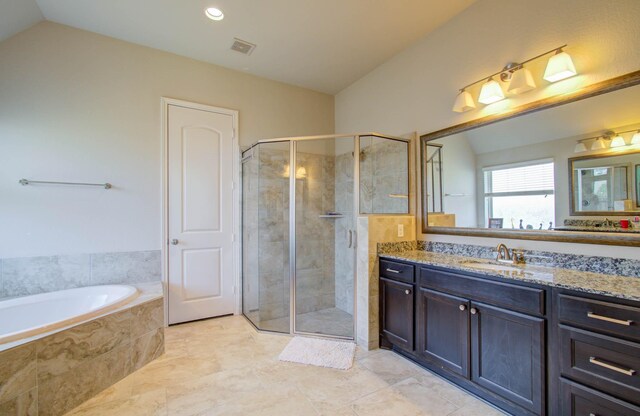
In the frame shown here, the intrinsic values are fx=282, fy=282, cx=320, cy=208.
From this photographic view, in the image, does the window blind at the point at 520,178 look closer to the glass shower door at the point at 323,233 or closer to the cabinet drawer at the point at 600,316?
the cabinet drawer at the point at 600,316

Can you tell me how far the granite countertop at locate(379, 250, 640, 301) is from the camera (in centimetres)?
133

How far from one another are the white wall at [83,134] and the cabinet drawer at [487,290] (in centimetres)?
270

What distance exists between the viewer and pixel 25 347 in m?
1.57

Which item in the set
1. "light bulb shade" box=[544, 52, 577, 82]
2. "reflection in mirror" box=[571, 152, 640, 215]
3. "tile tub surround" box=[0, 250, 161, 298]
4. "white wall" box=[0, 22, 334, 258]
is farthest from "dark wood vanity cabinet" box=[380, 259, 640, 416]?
"white wall" box=[0, 22, 334, 258]

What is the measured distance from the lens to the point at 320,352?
8.15 ft

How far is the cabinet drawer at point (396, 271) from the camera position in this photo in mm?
2297

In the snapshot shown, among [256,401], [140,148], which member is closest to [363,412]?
[256,401]

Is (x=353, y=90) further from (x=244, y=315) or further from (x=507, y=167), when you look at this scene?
(x=244, y=315)

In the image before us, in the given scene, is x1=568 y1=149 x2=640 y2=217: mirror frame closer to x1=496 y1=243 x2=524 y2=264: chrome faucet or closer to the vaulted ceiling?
x1=496 y1=243 x2=524 y2=264: chrome faucet

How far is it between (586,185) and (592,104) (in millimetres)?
495

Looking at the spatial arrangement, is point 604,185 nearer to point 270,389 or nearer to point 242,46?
point 270,389

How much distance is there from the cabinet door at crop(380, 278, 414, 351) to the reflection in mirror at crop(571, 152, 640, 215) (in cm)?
126

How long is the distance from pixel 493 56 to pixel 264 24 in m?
1.96

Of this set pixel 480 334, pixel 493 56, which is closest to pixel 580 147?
pixel 493 56
